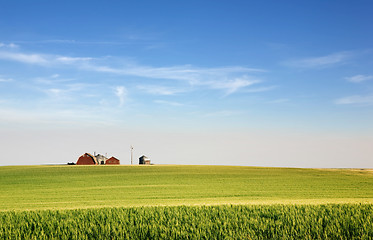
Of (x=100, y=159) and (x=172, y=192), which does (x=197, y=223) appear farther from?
(x=100, y=159)

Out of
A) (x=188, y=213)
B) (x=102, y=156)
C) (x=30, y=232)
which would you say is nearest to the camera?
(x=30, y=232)

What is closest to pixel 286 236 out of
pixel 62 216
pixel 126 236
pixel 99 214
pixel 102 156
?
pixel 126 236

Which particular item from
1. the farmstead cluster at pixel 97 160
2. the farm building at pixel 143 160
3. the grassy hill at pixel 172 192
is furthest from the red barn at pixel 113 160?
the grassy hill at pixel 172 192

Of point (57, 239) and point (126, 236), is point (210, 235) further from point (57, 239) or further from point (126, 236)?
point (57, 239)

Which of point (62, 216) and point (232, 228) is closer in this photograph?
point (232, 228)

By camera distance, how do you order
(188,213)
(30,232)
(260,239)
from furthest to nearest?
(188,213), (30,232), (260,239)

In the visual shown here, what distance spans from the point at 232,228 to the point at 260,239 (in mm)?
786

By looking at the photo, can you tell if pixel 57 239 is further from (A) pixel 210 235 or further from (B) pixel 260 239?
(B) pixel 260 239

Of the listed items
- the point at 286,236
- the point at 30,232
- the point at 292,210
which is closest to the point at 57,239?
the point at 30,232

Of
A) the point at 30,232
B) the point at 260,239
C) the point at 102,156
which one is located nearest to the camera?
the point at 260,239

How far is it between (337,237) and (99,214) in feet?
21.3

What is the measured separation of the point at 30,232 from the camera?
A: 29.7 feet

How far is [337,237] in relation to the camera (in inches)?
333

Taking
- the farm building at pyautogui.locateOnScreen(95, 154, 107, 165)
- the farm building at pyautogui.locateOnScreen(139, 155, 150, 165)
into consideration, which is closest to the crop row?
the farm building at pyautogui.locateOnScreen(139, 155, 150, 165)
